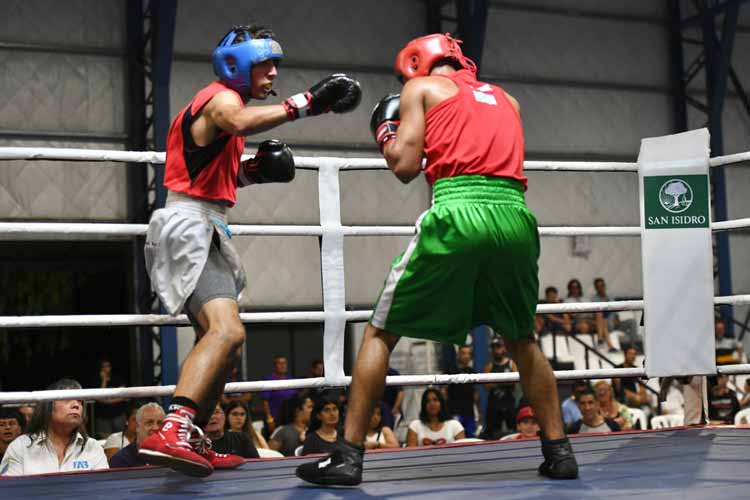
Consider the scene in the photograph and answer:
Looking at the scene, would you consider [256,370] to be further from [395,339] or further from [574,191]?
[395,339]

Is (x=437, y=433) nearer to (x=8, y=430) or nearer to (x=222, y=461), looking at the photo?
(x=8, y=430)

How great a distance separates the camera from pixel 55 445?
385 cm

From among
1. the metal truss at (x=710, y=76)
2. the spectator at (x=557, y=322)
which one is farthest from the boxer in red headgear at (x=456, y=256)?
the metal truss at (x=710, y=76)

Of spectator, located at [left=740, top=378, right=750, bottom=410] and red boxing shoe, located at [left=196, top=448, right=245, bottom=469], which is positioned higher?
red boxing shoe, located at [left=196, top=448, right=245, bottom=469]

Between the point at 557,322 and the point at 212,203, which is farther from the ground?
the point at 212,203

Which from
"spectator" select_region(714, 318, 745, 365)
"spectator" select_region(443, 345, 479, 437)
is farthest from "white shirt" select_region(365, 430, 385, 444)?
"spectator" select_region(714, 318, 745, 365)

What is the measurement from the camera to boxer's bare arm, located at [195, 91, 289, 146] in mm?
2604

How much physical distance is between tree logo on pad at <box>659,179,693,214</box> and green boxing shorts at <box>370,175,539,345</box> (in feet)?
4.22

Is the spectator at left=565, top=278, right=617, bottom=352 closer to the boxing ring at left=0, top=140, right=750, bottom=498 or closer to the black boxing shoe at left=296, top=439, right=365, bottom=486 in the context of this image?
the boxing ring at left=0, top=140, right=750, bottom=498

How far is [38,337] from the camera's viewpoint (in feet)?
32.7

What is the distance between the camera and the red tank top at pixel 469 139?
8.52ft

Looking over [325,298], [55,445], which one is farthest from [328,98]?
[55,445]

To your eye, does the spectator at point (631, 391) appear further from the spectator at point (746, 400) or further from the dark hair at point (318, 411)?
the dark hair at point (318, 411)

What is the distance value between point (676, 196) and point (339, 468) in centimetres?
186
